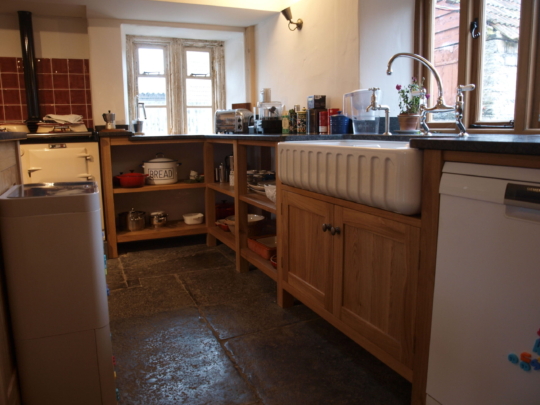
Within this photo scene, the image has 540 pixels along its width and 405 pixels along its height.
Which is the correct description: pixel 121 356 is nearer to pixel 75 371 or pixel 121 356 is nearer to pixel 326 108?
pixel 75 371

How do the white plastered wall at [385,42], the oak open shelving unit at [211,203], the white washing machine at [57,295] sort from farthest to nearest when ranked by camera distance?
the oak open shelving unit at [211,203], the white plastered wall at [385,42], the white washing machine at [57,295]

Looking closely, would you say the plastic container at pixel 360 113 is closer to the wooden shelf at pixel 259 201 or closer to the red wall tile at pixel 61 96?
the wooden shelf at pixel 259 201

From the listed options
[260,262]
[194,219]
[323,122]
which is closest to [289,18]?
[323,122]

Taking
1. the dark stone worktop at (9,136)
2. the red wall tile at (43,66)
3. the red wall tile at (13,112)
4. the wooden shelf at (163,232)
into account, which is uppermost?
the red wall tile at (43,66)

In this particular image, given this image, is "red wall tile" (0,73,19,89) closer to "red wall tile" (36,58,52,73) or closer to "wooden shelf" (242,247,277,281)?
"red wall tile" (36,58,52,73)

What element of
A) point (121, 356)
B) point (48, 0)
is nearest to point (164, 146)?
point (48, 0)

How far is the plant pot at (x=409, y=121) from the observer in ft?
8.04

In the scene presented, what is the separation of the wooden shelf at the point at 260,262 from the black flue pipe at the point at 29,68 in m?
2.32

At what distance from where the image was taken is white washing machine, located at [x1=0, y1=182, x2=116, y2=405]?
4.47 feet

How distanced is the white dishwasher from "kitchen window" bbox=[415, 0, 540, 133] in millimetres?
1367

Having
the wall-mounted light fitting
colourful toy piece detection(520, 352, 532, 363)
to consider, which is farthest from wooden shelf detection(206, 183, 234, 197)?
colourful toy piece detection(520, 352, 532, 363)

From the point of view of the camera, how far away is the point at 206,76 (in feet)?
16.0

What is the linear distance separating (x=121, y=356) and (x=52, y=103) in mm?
3094

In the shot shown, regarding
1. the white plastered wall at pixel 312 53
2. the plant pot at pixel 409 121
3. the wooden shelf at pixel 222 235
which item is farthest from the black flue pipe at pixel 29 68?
the plant pot at pixel 409 121
